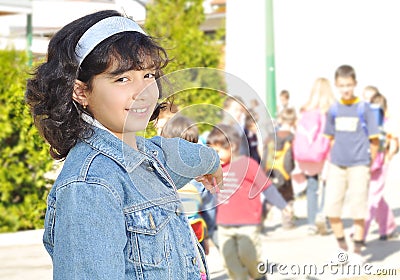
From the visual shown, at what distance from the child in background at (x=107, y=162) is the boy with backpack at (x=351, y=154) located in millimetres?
5671

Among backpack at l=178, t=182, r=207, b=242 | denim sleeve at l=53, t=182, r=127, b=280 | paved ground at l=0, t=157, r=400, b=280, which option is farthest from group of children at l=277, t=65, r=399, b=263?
denim sleeve at l=53, t=182, r=127, b=280

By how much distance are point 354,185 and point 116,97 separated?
6015mm

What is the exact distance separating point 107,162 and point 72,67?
10.8 inches

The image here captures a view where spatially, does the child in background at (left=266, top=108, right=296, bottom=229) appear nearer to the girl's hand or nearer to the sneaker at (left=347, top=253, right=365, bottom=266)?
the sneaker at (left=347, top=253, right=365, bottom=266)

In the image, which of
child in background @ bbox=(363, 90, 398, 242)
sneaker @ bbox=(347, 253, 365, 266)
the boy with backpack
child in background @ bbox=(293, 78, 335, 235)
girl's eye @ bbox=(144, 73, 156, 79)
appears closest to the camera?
girl's eye @ bbox=(144, 73, 156, 79)

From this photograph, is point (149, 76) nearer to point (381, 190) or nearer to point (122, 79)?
point (122, 79)

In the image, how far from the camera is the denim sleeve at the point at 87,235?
1.97m

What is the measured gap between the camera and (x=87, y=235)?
6.48ft

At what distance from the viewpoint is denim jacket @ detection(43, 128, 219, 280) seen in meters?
1.98

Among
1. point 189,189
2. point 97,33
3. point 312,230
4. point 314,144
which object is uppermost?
point 97,33

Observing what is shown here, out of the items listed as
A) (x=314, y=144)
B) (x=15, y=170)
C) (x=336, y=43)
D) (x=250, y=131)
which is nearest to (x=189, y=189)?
(x=250, y=131)

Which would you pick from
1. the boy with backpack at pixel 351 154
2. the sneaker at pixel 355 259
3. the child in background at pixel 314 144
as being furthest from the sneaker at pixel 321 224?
the sneaker at pixel 355 259

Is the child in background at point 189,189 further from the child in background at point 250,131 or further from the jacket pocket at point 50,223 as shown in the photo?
the jacket pocket at point 50,223

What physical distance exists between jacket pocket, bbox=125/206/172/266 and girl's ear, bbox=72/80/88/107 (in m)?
0.34
